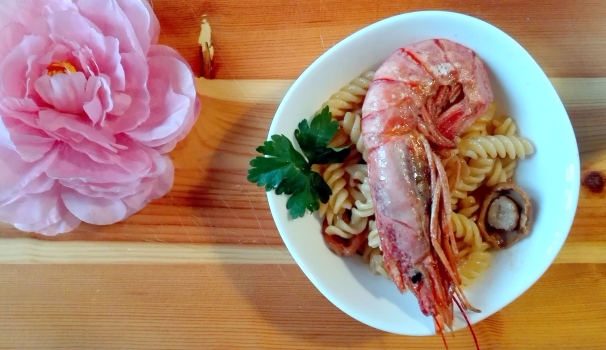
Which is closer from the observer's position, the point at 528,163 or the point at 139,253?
the point at 528,163

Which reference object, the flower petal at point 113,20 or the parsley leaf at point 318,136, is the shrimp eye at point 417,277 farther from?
the flower petal at point 113,20

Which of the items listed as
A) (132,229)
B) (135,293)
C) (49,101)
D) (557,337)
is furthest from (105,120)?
(557,337)

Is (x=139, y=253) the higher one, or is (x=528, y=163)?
(x=528, y=163)

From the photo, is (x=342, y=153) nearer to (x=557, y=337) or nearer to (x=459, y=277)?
(x=459, y=277)

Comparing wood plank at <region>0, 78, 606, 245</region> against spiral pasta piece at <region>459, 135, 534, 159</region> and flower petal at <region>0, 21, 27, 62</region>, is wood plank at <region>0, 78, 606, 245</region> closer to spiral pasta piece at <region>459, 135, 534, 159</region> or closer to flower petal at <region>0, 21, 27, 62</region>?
spiral pasta piece at <region>459, 135, 534, 159</region>

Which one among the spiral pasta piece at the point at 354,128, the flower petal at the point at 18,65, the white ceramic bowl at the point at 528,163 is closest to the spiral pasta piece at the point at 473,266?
the white ceramic bowl at the point at 528,163

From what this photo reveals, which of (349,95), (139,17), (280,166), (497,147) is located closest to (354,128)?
(349,95)

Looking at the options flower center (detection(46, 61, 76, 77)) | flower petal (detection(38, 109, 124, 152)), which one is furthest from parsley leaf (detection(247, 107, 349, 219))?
flower center (detection(46, 61, 76, 77))

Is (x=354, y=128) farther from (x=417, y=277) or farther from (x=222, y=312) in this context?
(x=222, y=312)
